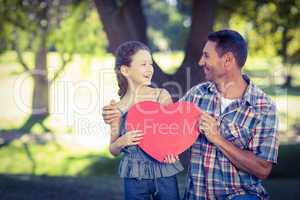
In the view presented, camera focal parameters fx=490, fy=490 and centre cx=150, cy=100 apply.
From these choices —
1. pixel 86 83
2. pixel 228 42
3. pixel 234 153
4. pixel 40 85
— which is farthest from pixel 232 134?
pixel 40 85

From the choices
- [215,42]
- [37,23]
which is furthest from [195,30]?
[37,23]

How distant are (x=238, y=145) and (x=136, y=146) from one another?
0.62 meters

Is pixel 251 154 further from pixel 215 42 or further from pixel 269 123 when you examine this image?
pixel 215 42

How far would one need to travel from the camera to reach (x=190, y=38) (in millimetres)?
7195

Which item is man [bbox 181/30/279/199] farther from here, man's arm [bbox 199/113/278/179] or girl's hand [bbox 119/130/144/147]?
girl's hand [bbox 119/130/144/147]

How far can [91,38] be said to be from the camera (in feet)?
47.5

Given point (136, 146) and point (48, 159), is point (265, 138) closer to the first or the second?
point (136, 146)

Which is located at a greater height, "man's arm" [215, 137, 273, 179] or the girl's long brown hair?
the girl's long brown hair

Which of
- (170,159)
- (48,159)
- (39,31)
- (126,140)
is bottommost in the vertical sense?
(48,159)

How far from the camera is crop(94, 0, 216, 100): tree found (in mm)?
6598

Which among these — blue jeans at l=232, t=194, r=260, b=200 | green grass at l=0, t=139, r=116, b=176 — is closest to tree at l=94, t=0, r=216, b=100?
green grass at l=0, t=139, r=116, b=176

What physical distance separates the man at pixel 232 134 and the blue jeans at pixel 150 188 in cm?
20

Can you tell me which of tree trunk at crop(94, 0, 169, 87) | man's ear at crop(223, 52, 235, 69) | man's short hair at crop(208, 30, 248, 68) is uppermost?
tree trunk at crop(94, 0, 169, 87)

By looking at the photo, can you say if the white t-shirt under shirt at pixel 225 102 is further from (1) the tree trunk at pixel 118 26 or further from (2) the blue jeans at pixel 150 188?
(1) the tree trunk at pixel 118 26
